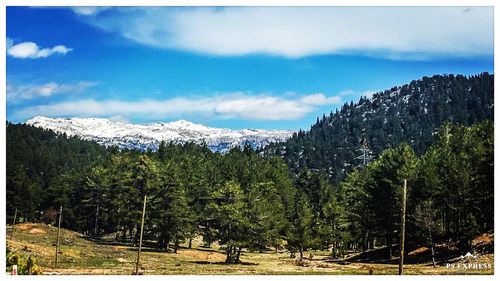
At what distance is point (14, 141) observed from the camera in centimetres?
15738

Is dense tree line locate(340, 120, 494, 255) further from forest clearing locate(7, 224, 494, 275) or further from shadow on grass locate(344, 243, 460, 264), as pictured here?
forest clearing locate(7, 224, 494, 275)

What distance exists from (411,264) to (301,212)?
16.4m

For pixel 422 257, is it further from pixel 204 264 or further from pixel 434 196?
pixel 204 264

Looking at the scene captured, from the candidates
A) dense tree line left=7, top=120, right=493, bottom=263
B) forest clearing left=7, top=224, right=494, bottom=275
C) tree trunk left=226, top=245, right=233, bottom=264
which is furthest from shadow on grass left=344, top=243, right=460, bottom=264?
tree trunk left=226, top=245, right=233, bottom=264

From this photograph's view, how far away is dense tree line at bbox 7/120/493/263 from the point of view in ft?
143

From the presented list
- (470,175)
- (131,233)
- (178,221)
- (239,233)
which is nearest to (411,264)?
(470,175)

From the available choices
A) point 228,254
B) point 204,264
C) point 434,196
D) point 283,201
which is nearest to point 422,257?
point 434,196

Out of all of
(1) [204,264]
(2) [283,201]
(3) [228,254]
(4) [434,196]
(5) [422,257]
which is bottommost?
(1) [204,264]

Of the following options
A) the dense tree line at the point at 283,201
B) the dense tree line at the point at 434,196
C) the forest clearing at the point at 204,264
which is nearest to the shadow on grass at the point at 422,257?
the forest clearing at the point at 204,264

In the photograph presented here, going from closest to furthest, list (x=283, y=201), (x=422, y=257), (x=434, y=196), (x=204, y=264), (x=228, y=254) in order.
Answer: (x=422, y=257)
(x=204, y=264)
(x=434, y=196)
(x=228, y=254)
(x=283, y=201)

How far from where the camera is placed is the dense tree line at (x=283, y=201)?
1715 inches

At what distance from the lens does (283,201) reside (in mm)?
83500
